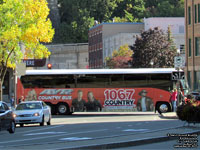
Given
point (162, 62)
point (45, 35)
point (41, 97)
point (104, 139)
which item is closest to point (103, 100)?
point (41, 97)

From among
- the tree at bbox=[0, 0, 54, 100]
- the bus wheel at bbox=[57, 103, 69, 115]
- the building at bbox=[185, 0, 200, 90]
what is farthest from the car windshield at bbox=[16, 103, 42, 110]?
the building at bbox=[185, 0, 200, 90]

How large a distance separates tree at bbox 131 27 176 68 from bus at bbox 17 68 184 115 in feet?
114

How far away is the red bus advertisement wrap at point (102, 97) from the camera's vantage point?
44.8 m

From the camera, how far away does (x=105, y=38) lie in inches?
4149

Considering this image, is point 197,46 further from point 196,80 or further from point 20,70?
point 20,70

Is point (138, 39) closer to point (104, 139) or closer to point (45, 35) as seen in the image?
point (45, 35)

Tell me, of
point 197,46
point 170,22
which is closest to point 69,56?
point 170,22

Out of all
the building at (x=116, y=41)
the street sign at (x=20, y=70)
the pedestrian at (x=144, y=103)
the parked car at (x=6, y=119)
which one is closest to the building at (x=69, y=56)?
the building at (x=116, y=41)

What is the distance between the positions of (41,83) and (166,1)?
301 ft

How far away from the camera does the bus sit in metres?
44.8

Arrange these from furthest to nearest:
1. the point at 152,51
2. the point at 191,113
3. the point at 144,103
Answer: the point at 152,51 → the point at 144,103 → the point at 191,113

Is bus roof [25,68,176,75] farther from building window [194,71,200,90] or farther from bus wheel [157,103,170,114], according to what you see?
building window [194,71,200,90]

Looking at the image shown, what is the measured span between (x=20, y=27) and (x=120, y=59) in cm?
5013

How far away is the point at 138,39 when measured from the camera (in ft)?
265
